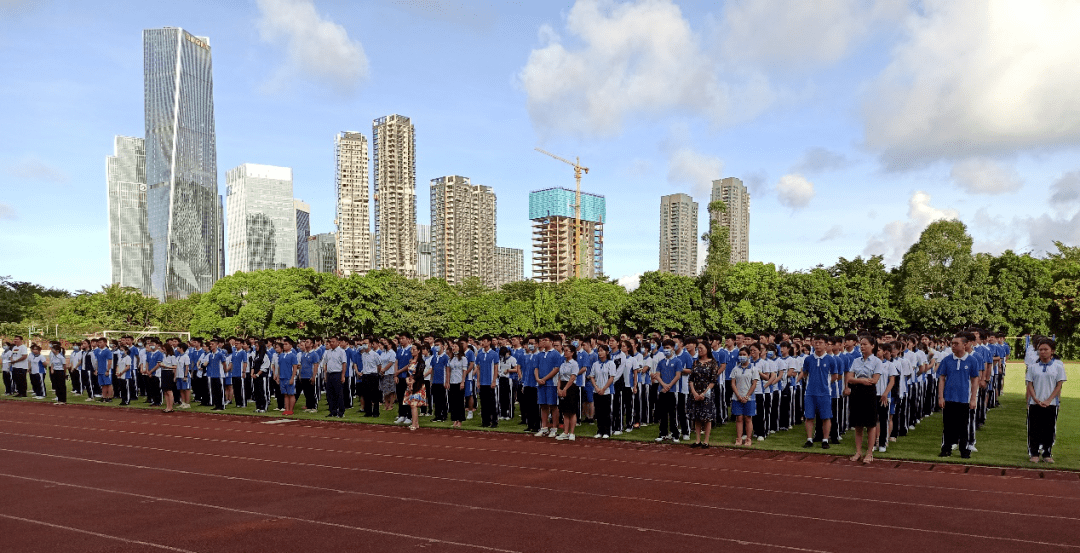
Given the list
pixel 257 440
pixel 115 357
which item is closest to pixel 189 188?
pixel 115 357

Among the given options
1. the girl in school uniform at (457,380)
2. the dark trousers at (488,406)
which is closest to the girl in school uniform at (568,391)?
the dark trousers at (488,406)

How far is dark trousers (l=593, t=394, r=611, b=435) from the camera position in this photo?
12797 millimetres

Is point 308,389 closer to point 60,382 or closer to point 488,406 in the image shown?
point 488,406

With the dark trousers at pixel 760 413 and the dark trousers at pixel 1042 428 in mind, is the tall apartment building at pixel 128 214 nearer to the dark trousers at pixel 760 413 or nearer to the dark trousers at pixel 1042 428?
the dark trousers at pixel 760 413

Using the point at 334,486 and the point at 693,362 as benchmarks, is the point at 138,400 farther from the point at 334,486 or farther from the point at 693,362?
the point at 693,362

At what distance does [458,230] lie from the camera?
15138 centimetres

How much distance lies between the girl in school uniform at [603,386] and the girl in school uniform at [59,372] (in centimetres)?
1629

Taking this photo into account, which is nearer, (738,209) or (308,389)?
(308,389)

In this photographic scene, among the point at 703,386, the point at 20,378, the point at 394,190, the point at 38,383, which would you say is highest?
the point at 394,190

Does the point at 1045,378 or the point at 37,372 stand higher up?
the point at 1045,378

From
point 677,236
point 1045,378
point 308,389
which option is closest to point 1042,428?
point 1045,378

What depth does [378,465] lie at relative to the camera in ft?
34.3

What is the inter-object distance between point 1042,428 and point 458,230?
14399 centimetres

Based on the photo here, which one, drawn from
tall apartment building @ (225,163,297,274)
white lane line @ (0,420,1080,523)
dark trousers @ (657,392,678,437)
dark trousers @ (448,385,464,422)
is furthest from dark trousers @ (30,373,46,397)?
tall apartment building @ (225,163,297,274)
